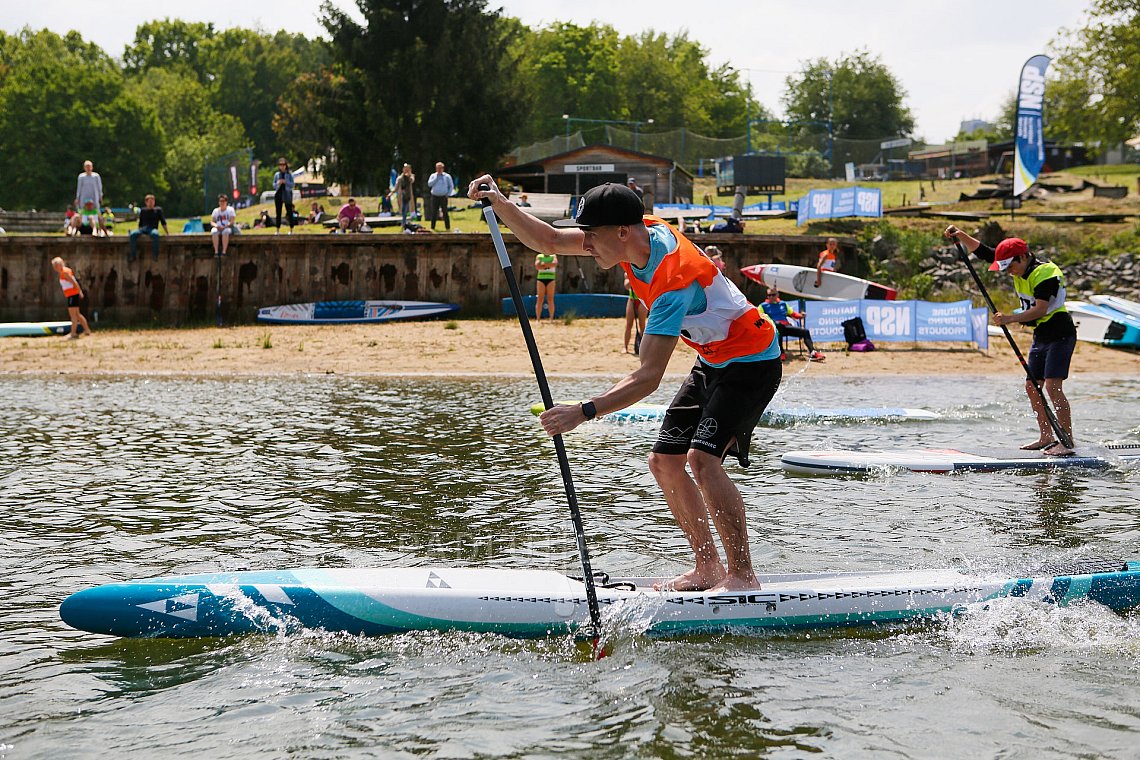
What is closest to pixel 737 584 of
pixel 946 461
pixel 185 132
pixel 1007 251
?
pixel 946 461

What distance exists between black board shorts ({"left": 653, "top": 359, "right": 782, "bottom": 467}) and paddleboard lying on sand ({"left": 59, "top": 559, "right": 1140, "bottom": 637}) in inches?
33.0

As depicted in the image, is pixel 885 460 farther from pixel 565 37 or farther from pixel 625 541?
pixel 565 37

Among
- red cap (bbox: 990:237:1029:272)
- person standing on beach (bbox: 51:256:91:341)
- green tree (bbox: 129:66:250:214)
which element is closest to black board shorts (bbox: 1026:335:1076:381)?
red cap (bbox: 990:237:1029:272)

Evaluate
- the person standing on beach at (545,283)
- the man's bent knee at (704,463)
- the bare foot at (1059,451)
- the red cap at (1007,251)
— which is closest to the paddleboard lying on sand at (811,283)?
the person standing on beach at (545,283)

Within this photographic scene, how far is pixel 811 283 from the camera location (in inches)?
1013

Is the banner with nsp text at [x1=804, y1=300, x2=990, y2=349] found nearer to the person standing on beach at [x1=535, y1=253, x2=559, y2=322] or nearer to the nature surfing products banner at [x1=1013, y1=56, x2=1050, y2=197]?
the person standing on beach at [x1=535, y1=253, x2=559, y2=322]

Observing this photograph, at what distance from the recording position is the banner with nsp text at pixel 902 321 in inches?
830

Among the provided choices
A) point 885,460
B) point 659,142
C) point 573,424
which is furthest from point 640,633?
point 659,142

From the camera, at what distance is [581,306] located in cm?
2514

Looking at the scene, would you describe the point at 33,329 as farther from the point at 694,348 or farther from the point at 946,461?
the point at 694,348

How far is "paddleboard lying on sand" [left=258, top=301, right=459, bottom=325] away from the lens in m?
24.7

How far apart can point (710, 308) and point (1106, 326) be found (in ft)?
64.0

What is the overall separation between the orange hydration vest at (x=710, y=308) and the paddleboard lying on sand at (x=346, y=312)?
19.4m

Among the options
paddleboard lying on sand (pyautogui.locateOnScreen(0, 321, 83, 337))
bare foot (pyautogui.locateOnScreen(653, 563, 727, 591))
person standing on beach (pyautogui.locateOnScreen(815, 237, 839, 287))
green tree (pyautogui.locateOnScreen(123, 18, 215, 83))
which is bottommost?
bare foot (pyautogui.locateOnScreen(653, 563, 727, 591))
